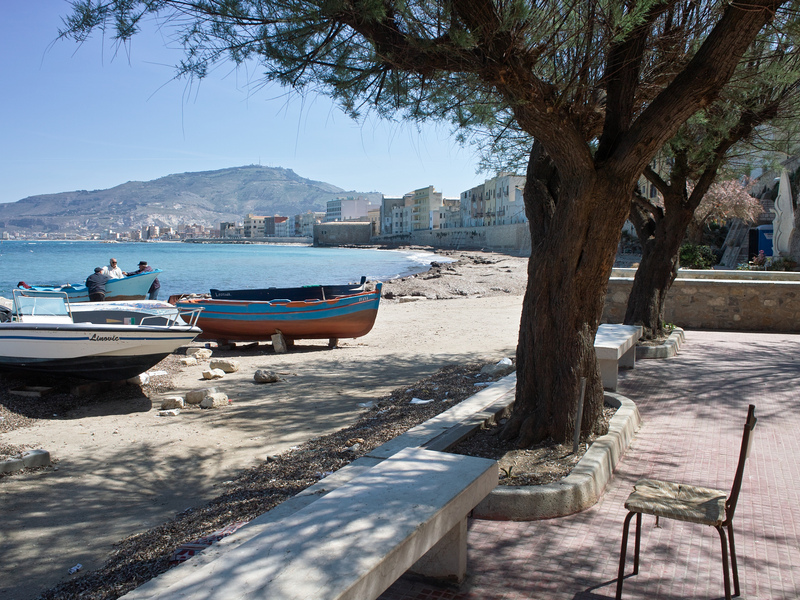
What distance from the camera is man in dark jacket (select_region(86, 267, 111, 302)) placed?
15.9 meters

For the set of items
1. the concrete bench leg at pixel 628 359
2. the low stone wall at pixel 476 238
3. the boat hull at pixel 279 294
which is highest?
the low stone wall at pixel 476 238

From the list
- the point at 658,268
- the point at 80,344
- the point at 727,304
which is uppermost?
the point at 658,268

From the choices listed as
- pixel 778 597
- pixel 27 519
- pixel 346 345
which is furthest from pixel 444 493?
pixel 346 345

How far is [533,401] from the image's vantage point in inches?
182

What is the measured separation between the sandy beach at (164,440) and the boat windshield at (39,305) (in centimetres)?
175

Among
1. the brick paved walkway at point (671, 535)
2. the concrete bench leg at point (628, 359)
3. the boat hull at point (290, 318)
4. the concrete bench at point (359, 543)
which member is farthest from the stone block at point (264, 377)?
the concrete bench at point (359, 543)

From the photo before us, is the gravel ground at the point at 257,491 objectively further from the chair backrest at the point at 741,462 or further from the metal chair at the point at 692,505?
the chair backrest at the point at 741,462

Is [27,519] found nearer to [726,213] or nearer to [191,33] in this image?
[191,33]

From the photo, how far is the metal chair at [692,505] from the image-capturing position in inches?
100

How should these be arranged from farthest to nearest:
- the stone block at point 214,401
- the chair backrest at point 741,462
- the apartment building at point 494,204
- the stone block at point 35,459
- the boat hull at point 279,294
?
the apartment building at point 494,204
the boat hull at point 279,294
the stone block at point 214,401
the stone block at point 35,459
the chair backrest at point 741,462

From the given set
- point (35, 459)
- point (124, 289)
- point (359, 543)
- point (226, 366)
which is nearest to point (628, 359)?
point (226, 366)

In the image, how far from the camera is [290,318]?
12.7 metres

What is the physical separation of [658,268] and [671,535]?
261 inches

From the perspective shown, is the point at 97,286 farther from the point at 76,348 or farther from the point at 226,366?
the point at 76,348
